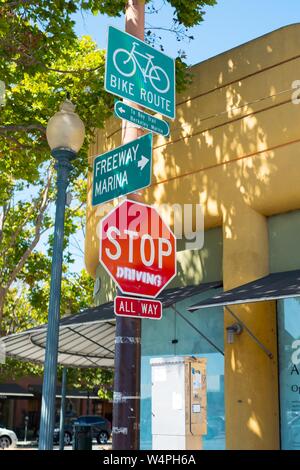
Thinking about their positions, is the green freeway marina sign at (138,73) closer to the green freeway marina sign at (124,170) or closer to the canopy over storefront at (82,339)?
the green freeway marina sign at (124,170)

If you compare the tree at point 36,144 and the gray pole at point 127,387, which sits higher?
the tree at point 36,144

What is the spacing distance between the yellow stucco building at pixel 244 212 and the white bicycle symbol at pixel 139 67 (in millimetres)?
3662

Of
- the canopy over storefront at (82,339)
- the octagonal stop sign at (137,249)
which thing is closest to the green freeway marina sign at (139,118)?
the octagonal stop sign at (137,249)

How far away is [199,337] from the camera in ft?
37.1

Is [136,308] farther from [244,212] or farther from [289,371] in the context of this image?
[244,212]

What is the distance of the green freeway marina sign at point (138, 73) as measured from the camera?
5652 millimetres

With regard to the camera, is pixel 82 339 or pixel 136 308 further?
pixel 82 339

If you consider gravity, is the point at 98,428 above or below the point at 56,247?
below

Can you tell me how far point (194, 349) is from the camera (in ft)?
37.2

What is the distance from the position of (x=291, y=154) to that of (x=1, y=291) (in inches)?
470

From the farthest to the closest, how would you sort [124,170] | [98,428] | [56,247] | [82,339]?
[98,428], [82,339], [56,247], [124,170]

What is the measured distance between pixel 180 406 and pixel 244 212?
3.68 metres

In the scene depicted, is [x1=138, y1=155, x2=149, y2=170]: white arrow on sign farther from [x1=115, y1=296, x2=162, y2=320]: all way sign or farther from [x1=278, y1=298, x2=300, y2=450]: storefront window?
[x1=278, y1=298, x2=300, y2=450]: storefront window

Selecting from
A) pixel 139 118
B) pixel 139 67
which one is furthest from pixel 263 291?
pixel 139 67
